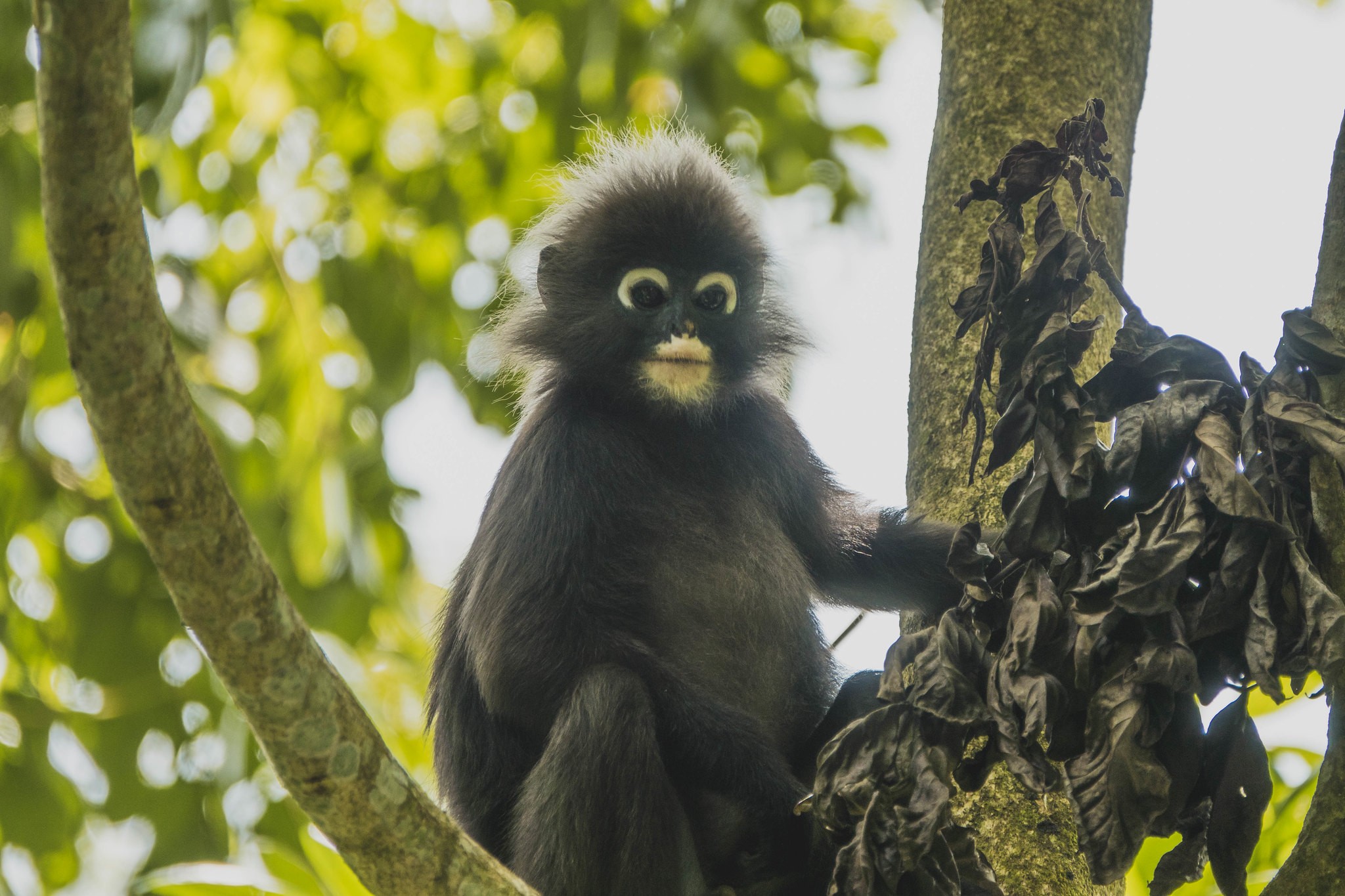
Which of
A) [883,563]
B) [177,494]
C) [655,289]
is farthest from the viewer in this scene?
[655,289]

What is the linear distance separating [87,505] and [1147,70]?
165 inches

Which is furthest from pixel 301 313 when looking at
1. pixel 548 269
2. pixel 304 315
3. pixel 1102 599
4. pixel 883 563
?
pixel 1102 599

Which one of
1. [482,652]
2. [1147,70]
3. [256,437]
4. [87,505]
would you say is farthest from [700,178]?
[87,505]

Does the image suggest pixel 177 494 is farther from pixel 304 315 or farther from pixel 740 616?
pixel 304 315

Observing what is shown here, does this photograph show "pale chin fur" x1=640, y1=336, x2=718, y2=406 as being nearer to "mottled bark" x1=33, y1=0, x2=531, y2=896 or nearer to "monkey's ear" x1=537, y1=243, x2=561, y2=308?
"monkey's ear" x1=537, y1=243, x2=561, y2=308

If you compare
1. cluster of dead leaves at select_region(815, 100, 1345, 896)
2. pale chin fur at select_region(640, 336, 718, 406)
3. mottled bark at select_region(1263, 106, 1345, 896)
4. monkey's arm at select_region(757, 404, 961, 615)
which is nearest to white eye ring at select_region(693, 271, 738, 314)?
pale chin fur at select_region(640, 336, 718, 406)

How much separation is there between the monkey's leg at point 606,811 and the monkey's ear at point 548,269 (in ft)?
5.85

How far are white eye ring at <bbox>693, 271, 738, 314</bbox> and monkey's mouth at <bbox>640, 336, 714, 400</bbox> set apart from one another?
21 centimetres

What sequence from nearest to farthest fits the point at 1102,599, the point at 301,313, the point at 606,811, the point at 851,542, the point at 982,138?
the point at 1102,599 → the point at 606,811 → the point at 982,138 → the point at 851,542 → the point at 301,313

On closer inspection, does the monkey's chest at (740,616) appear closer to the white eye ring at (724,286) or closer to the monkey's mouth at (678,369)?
the monkey's mouth at (678,369)

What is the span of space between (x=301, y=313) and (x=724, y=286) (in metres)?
2.56

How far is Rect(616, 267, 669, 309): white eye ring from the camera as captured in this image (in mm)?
4137

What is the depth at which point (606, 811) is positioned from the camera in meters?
2.89

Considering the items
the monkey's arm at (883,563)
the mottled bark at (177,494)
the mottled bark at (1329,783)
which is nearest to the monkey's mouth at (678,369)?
the monkey's arm at (883,563)
